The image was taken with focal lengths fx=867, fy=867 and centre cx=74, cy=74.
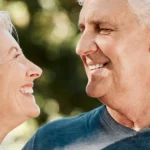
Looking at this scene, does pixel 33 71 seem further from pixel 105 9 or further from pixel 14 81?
pixel 105 9

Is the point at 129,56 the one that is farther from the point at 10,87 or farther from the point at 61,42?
the point at 61,42

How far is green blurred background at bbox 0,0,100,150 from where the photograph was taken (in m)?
7.19

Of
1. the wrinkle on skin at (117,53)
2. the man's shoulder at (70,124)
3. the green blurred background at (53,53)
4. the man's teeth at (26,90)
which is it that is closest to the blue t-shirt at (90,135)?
the man's shoulder at (70,124)

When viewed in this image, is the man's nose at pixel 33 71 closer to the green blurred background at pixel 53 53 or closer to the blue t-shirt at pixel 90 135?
the blue t-shirt at pixel 90 135

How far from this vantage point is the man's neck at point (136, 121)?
4004 millimetres

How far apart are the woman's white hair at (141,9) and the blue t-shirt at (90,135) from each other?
1.58 ft

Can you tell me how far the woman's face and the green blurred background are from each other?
3.10 meters

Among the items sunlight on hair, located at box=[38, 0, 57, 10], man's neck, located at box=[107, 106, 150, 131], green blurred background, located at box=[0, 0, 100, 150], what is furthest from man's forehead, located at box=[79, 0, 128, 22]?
sunlight on hair, located at box=[38, 0, 57, 10]

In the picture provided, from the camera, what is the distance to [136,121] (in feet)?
13.2

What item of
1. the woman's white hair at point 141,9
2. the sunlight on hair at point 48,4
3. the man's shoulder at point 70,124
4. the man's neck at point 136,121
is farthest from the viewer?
the sunlight on hair at point 48,4

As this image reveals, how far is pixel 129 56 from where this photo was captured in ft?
12.9

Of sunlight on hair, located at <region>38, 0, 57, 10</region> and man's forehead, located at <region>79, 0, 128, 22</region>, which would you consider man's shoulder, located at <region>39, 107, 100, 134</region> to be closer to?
man's forehead, located at <region>79, 0, 128, 22</region>

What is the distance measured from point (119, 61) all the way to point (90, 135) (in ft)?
1.27

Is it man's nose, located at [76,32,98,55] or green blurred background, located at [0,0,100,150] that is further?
green blurred background, located at [0,0,100,150]
